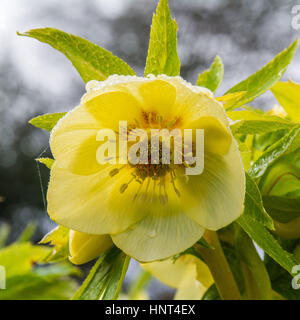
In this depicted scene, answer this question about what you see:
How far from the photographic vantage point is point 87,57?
52 cm

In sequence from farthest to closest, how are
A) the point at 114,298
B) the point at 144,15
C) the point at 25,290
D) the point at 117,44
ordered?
the point at 144,15 < the point at 117,44 < the point at 25,290 < the point at 114,298

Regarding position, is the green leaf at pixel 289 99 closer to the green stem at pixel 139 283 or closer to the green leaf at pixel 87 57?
the green leaf at pixel 87 57

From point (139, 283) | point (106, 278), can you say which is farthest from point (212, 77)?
point (139, 283)

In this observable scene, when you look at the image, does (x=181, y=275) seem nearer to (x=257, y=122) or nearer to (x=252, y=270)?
(x=252, y=270)

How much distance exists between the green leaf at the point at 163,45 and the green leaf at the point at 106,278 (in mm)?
225

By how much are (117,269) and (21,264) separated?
558 millimetres

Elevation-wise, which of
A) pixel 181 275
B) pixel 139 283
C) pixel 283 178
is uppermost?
pixel 283 178

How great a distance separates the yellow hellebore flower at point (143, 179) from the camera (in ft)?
1.47

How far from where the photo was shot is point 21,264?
0.97 metres

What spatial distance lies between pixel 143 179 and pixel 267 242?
0.55 feet

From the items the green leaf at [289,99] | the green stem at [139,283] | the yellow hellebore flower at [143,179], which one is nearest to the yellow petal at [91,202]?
the yellow hellebore flower at [143,179]

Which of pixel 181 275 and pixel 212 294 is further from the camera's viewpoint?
pixel 181 275

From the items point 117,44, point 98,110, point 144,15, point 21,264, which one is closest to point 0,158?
point 117,44
